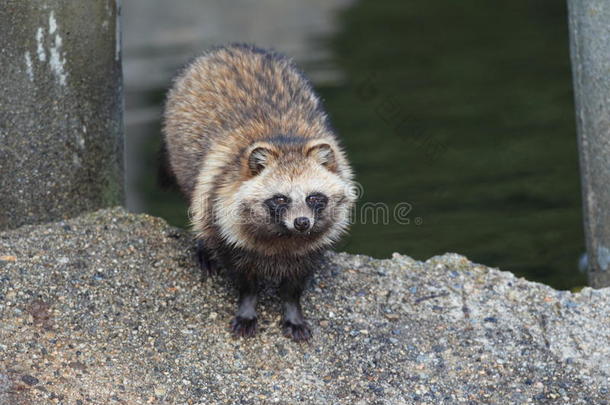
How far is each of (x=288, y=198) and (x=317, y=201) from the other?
20 cm

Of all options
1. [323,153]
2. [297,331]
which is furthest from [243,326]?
[323,153]

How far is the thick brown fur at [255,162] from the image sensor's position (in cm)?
598

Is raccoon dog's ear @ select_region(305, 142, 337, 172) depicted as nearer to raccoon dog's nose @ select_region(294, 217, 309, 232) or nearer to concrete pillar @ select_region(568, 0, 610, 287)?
raccoon dog's nose @ select_region(294, 217, 309, 232)

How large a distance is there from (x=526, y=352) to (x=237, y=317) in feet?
6.29

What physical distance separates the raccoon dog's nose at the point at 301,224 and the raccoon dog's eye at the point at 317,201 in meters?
0.20

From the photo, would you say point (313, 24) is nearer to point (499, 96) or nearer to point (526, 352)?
point (499, 96)

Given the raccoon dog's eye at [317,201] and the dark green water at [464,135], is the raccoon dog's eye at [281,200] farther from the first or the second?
the dark green water at [464,135]

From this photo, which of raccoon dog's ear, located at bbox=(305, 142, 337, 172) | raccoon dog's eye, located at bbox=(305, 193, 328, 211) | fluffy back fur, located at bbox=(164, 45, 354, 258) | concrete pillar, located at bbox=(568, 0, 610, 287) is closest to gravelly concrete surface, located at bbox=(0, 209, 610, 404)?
fluffy back fur, located at bbox=(164, 45, 354, 258)

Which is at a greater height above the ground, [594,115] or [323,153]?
[323,153]

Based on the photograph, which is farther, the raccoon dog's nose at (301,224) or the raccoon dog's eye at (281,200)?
the raccoon dog's eye at (281,200)

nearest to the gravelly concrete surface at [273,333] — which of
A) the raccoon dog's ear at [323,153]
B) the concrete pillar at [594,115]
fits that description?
the concrete pillar at [594,115]

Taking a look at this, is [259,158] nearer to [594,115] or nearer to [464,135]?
[594,115]

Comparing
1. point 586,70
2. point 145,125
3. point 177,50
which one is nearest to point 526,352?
point 586,70

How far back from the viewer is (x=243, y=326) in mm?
6203
